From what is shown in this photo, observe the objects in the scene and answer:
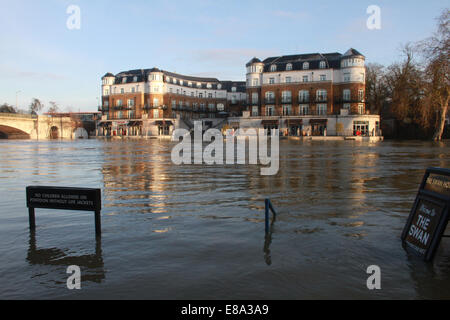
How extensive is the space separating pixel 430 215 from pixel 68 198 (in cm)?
578

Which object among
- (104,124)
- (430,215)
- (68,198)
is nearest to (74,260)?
(68,198)

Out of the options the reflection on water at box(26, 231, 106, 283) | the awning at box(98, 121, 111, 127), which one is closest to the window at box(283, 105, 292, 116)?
the awning at box(98, 121, 111, 127)

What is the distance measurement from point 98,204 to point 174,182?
6.79 meters

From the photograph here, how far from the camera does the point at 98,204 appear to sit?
6199mm

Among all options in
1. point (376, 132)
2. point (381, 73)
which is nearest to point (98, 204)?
point (376, 132)

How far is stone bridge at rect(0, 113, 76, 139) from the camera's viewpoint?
7149 cm

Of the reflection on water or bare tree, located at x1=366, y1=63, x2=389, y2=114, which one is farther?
bare tree, located at x1=366, y1=63, x2=389, y2=114

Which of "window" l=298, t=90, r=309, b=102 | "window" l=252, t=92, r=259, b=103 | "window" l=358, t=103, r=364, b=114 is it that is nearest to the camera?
"window" l=358, t=103, r=364, b=114

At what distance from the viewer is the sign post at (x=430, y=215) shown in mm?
4930

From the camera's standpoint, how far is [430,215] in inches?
205

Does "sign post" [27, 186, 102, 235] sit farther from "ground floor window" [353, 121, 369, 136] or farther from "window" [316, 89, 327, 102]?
"window" [316, 89, 327, 102]

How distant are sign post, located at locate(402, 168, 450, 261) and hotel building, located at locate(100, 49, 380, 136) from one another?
59658mm

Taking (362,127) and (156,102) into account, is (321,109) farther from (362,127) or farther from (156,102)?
(156,102)

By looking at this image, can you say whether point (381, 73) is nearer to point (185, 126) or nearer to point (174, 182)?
point (185, 126)
